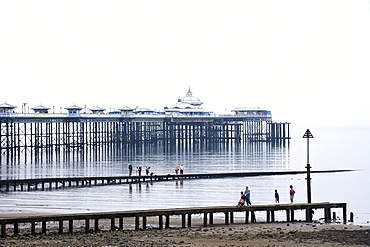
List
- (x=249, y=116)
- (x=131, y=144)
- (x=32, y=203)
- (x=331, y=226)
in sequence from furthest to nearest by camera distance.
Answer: (x=249, y=116), (x=131, y=144), (x=32, y=203), (x=331, y=226)

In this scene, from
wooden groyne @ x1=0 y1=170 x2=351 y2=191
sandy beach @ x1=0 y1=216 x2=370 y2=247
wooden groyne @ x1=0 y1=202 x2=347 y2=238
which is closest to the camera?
sandy beach @ x1=0 y1=216 x2=370 y2=247

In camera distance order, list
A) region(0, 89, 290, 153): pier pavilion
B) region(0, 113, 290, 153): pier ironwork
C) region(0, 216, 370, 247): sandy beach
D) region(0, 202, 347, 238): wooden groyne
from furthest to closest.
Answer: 1. region(0, 89, 290, 153): pier pavilion
2. region(0, 113, 290, 153): pier ironwork
3. region(0, 202, 347, 238): wooden groyne
4. region(0, 216, 370, 247): sandy beach

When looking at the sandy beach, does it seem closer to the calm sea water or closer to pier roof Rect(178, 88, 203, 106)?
the calm sea water

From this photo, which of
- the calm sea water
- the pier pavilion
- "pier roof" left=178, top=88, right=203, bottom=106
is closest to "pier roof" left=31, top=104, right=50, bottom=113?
the pier pavilion

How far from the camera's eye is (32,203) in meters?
40.1

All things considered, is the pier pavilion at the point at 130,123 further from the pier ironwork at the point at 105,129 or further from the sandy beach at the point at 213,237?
the sandy beach at the point at 213,237

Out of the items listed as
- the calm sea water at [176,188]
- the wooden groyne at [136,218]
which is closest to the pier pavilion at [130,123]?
the calm sea water at [176,188]

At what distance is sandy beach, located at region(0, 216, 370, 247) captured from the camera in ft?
86.0

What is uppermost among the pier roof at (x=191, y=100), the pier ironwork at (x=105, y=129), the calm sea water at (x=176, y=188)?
the pier roof at (x=191, y=100)

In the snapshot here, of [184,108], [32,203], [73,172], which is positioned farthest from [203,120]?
[32,203]

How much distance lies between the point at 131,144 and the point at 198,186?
6004 centimetres

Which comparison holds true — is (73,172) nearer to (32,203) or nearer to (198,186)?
(198,186)

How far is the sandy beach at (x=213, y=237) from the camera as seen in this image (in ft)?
86.0

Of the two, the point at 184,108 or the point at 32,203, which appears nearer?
the point at 32,203
